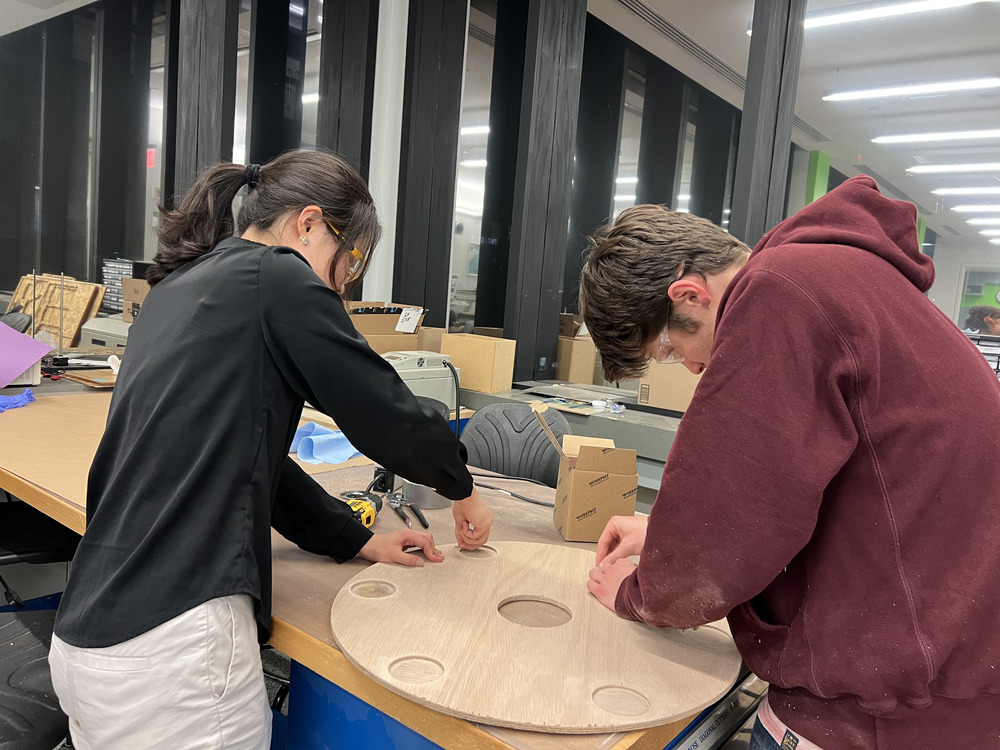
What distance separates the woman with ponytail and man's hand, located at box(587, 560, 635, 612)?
33cm

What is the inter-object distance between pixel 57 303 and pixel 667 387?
2.95 meters

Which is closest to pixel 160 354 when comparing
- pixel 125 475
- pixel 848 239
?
pixel 125 475

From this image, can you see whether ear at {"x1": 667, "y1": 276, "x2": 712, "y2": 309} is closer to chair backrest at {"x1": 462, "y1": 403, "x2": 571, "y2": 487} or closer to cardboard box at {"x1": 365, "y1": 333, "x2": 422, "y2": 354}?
chair backrest at {"x1": 462, "y1": 403, "x2": 571, "y2": 487}

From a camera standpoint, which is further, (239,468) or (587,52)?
(587,52)

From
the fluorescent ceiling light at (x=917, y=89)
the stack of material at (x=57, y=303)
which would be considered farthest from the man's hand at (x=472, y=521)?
the fluorescent ceiling light at (x=917, y=89)

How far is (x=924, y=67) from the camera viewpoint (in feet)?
10.6

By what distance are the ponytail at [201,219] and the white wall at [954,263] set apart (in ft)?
9.39

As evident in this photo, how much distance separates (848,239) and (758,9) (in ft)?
9.76

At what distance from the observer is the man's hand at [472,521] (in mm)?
1247

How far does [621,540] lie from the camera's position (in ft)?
4.00

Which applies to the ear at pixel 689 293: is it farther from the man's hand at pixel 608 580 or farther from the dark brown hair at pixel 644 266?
the man's hand at pixel 608 580

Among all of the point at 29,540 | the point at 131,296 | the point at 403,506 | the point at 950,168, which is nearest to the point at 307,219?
the point at 403,506

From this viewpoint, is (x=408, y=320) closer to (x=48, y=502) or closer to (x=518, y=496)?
(x=518, y=496)

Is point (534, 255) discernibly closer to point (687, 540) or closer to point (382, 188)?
point (382, 188)
